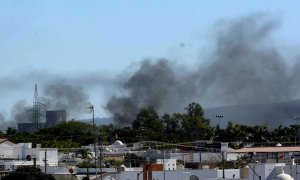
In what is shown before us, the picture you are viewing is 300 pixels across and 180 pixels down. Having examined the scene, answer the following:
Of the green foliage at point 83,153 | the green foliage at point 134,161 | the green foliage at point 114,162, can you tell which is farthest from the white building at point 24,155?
the green foliage at point 134,161

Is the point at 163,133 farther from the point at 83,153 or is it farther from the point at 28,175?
the point at 28,175

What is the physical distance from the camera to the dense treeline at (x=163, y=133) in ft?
369

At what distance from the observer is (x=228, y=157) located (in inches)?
3519

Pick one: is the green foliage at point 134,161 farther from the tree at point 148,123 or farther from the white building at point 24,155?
the tree at point 148,123

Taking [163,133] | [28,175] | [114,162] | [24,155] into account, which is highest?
[163,133]

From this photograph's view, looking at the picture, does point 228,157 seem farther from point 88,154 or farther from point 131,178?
point 131,178

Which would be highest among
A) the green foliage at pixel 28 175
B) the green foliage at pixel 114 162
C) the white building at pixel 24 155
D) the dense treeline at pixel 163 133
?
the dense treeline at pixel 163 133

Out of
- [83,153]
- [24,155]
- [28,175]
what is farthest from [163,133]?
[28,175]

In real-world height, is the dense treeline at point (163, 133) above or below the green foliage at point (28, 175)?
above

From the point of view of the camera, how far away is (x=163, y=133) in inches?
5502

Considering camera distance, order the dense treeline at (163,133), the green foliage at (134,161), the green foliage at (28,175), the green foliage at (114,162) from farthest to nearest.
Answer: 1. the dense treeline at (163,133)
2. the green foliage at (114,162)
3. the green foliage at (134,161)
4. the green foliage at (28,175)

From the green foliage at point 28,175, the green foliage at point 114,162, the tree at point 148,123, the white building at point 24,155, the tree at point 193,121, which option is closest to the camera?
the green foliage at point 28,175

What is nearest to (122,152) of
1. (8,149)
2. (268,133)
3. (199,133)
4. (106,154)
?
(106,154)

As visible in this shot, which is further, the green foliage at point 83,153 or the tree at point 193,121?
the tree at point 193,121
